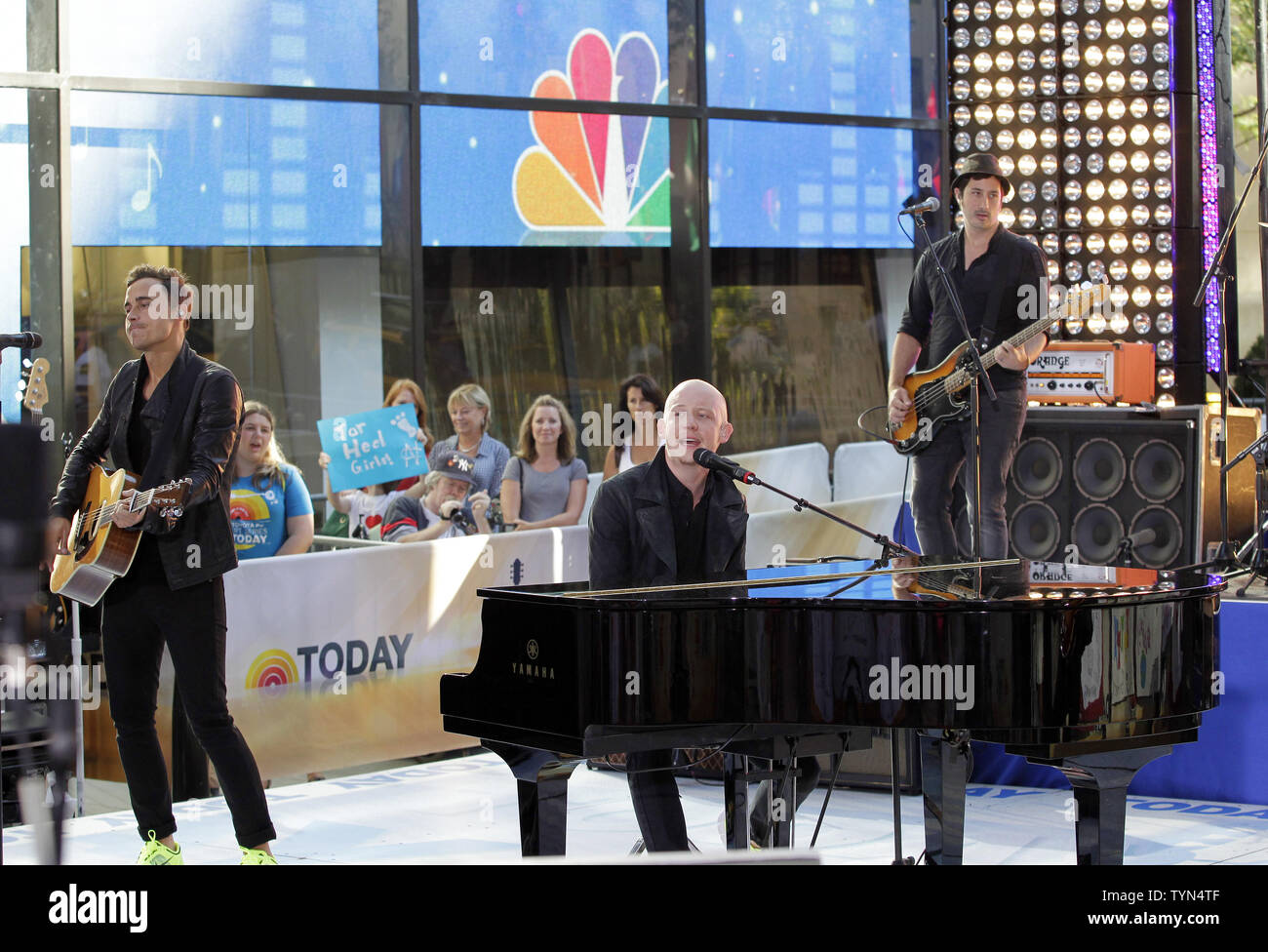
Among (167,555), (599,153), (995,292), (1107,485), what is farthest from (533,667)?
(599,153)

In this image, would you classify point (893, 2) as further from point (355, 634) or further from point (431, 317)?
point (355, 634)

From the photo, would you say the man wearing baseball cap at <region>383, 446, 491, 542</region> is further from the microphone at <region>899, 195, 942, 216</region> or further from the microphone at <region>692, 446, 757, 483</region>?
the microphone at <region>692, 446, 757, 483</region>

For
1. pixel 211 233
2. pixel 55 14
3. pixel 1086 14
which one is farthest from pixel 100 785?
pixel 1086 14

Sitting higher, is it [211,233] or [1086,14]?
[1086,14]

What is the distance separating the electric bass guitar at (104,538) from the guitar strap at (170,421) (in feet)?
0.19

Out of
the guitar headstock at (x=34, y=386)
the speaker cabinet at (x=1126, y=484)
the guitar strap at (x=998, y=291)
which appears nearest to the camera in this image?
the guitar headstock at (x=34, y=386)

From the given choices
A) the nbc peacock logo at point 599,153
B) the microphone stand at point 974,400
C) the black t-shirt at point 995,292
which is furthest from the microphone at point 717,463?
the nbc peacock logo at point 599,153

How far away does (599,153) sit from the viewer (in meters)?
9.80

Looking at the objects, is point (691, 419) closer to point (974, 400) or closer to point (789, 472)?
point (974, 400)

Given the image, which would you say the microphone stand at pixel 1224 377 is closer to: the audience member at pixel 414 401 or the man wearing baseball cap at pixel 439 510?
the man wearing baseball cap at pixel 439 510

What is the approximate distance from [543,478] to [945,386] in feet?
8.02

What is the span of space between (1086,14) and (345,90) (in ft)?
13.1

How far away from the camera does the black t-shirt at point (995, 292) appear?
6.77m

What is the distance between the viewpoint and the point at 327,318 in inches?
350
